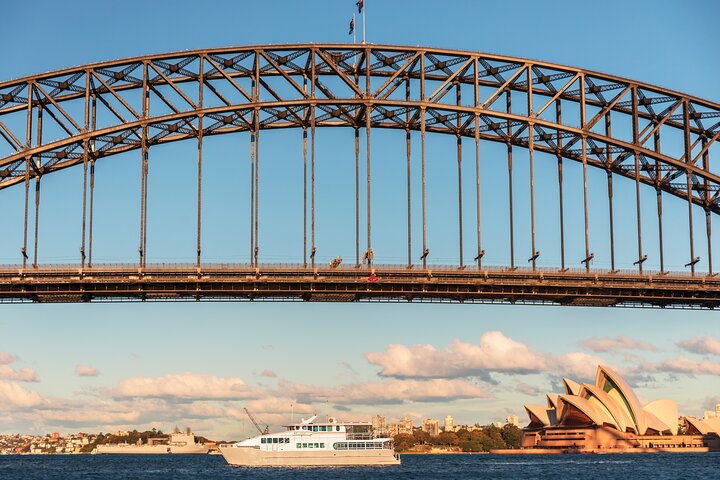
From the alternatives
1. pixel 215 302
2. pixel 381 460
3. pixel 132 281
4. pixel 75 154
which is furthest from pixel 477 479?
pixel 75 154

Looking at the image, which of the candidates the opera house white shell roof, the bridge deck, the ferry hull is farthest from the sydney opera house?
the bridge deck

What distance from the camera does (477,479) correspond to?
81.1 metres

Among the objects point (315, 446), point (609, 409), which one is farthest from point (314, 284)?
point (609, 409)

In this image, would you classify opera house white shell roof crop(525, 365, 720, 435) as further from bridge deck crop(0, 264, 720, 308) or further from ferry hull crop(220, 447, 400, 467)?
bridge deck crop(0, 264, 720, 308)

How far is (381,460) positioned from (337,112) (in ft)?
97.3

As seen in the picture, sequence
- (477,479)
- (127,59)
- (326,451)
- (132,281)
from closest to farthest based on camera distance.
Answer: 1. (132,281)
2. (127,59)
3. (477,479)
4. (326,451)

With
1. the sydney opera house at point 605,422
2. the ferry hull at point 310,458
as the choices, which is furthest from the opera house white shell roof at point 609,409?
the ferry hull at point 310,458

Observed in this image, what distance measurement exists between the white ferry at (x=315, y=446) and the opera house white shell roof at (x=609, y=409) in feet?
226

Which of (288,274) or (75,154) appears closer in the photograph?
(288,274)

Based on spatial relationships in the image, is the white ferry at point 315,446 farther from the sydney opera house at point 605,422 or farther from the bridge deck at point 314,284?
the sydney opera house at point 605,422

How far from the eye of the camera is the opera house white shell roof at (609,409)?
154 metres

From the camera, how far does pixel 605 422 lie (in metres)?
155

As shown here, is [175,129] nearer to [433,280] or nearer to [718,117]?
[433,280]

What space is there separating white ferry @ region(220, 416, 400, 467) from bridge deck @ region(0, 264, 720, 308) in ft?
70.6
